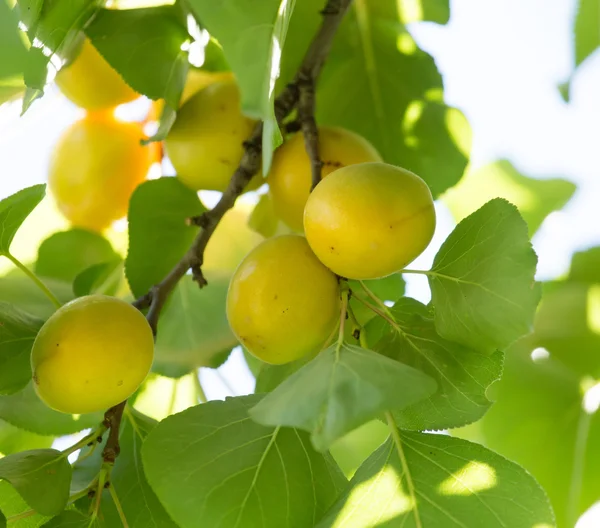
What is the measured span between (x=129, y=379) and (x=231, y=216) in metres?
0.50

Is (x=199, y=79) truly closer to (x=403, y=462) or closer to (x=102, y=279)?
(x=102, y=279)

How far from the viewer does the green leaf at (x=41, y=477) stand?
2.06ft

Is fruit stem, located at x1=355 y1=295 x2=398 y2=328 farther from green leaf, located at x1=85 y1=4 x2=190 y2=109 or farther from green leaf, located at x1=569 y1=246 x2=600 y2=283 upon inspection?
green leaf, located at x1=569 y1=246 x2=600 y2=283

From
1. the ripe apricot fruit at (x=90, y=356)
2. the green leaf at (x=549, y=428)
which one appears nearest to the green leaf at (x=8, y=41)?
the ripe apricot fruit at (x=90, y=356)

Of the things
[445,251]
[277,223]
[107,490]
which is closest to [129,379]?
[107,490]

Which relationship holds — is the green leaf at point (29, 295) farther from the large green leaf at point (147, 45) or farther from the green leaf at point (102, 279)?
the large green leaf at point (147, 45)

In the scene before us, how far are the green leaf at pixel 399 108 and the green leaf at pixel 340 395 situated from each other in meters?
0.52

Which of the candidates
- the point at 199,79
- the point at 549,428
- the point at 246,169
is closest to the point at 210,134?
the point at 246,169

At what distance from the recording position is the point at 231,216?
1099 millimetres

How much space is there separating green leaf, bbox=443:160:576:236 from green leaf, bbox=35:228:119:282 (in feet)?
1.63

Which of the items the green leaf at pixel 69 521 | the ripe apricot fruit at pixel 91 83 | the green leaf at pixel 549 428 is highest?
the ripe apricot fruit at pixel 91 83

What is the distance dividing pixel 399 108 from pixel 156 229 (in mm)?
359

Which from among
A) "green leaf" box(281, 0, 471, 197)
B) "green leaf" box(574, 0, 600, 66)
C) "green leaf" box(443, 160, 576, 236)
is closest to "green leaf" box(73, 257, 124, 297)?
"green leaf" box(281, 0, 471, 197)

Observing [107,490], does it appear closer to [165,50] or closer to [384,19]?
[165,50]
